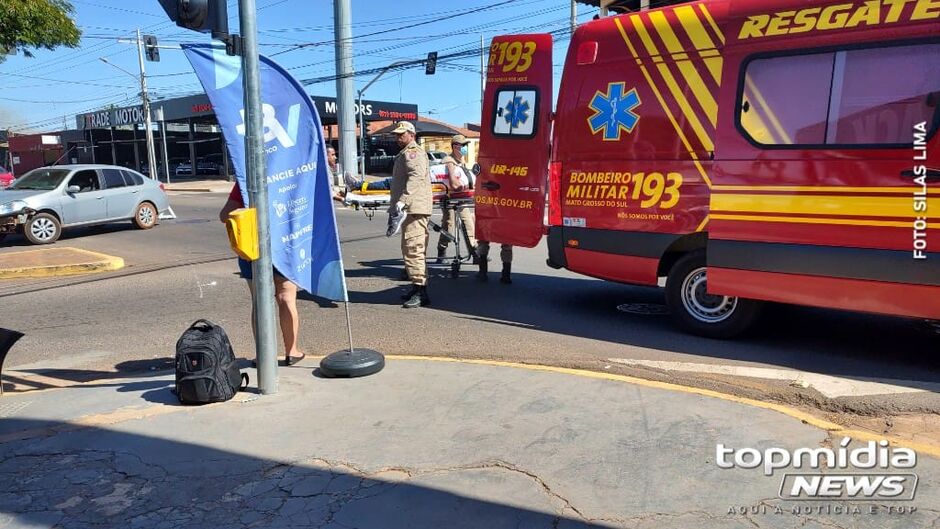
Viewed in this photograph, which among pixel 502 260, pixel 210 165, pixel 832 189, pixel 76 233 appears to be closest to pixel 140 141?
pixel 210 165

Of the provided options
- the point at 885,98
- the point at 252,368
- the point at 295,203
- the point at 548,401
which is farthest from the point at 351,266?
the point at 885,98

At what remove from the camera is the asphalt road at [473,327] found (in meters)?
5.49

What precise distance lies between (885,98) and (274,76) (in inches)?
171

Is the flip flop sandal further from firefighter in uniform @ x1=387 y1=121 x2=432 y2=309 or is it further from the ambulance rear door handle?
the ambulance rear door handle

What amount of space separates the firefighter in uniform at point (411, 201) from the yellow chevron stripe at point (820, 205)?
313cm

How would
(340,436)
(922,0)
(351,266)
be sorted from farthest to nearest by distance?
(351,266) < (922,0) < (340,436)

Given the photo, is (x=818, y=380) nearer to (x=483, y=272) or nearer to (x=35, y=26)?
(x=483, y=272)

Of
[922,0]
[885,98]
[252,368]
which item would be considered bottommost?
[252,368]

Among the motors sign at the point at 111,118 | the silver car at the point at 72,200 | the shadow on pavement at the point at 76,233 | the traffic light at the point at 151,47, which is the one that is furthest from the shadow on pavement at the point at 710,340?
the motors sign at the point at 111,118

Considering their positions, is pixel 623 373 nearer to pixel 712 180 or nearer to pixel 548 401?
pixel 548 401

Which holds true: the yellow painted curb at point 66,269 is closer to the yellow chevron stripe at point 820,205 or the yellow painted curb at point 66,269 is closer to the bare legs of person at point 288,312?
the bare legs of person at point 288,312

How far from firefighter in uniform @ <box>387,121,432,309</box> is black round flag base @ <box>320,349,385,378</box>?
2.38 meters

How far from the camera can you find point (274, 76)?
4562 mm

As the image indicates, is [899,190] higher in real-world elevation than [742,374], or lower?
higher
